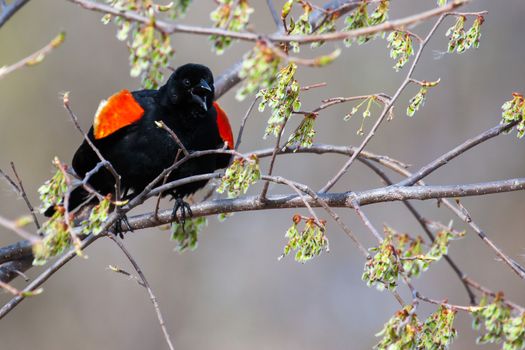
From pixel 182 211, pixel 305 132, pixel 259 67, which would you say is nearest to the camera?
pixel 259 67

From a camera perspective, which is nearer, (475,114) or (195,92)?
(195,92)

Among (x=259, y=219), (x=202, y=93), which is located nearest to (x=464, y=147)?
(x=202, y=93)

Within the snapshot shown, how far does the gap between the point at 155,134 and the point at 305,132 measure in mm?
1392

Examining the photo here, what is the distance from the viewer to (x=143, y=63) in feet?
6.16

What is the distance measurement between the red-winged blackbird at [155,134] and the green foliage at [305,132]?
4.12 ft

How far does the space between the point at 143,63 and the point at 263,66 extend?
0.33 meters

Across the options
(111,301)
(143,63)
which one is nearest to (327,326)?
(111,301)

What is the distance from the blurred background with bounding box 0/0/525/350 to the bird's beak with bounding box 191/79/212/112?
2899 mm

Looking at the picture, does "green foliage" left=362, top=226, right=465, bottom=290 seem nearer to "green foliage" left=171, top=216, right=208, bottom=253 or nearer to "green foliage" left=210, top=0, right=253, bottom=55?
"green foliage" left=210, top=0, right=253, bottom=55

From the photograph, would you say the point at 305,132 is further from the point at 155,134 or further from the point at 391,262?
the point at 155,134

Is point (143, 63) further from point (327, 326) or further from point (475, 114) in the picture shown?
point (475, 114)

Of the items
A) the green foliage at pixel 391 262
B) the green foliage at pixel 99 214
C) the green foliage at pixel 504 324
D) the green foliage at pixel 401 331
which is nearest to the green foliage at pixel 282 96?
the green foliage at pixel 391 262

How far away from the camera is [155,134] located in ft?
12.6

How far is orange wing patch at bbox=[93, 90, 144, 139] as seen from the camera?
12.5 feet
